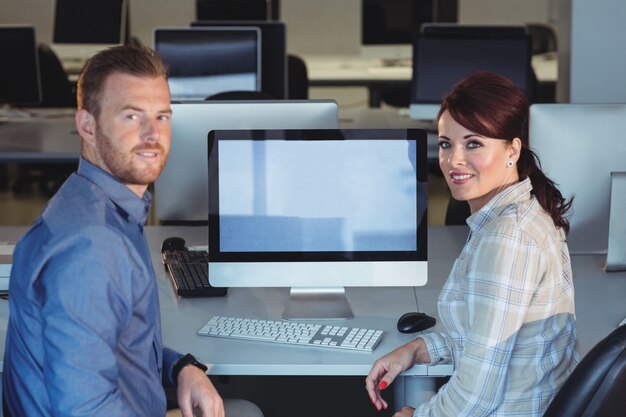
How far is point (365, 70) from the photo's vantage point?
7.81 metres

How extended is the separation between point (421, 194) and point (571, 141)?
66cm

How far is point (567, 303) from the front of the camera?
1.95 metres

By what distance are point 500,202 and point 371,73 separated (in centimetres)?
568

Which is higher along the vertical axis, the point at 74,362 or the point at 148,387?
the point at 74,362

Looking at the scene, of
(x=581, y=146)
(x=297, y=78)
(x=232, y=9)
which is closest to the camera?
(x=581, y=146)

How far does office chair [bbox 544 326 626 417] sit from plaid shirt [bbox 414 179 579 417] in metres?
0.33

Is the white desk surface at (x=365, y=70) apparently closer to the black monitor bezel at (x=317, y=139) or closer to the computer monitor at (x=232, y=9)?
the computer monitor at (x=232, y=9)

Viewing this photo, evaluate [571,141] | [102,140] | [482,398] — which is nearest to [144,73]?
[102,140]

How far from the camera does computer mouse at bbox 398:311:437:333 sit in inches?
92.4

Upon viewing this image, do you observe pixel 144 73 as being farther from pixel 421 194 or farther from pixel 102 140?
pixel 421 194

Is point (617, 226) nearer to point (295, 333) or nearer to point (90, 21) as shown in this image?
point (295, 333)

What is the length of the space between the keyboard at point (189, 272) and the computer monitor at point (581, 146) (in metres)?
1.01

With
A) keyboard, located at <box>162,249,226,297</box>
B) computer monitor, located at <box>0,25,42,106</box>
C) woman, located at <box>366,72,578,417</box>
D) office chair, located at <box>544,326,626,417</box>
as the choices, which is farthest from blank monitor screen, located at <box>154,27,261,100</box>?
office chair, located at <box>544,326,626,417</box>

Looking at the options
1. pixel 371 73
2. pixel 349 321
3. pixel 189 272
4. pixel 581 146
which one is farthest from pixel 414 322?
pixel 371 73
